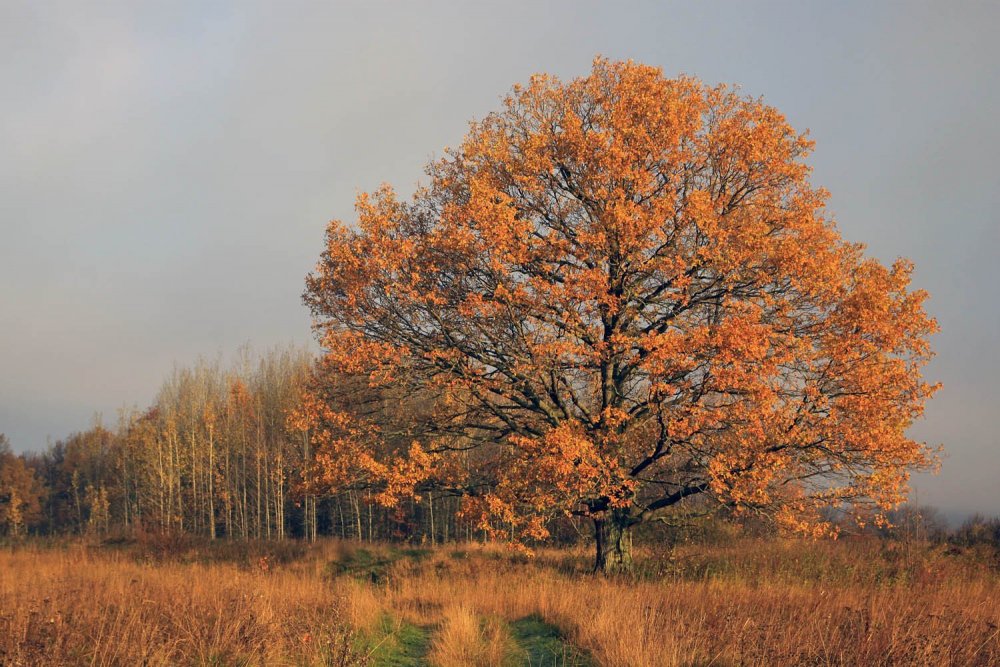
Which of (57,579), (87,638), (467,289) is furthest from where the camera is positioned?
(467,289)

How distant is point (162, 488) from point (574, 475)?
57.2m

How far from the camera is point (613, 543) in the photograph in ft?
58.2

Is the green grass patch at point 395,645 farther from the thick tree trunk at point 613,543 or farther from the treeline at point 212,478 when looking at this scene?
the treeline at point 212,478

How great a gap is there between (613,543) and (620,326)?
5372mm

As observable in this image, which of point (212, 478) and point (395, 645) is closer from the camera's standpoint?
point (395, 645)

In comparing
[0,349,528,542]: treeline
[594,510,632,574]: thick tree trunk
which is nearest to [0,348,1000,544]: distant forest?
[0,349,528,542]: treeline

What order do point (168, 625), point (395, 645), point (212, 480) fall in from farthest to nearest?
point (212, 480)
point (395, 645)
point (168, 625)

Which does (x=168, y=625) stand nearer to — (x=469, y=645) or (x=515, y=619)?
(x=469, y=645)

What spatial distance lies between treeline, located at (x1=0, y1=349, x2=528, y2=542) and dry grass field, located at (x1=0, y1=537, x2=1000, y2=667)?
3064 centimetres

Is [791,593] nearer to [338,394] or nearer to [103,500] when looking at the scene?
[338,394]

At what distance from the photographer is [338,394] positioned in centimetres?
1772

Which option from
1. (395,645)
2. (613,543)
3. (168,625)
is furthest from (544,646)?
(613,543)

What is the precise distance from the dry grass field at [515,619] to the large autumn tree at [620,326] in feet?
6.85

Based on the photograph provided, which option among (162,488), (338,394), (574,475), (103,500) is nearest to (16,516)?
(103,500)
